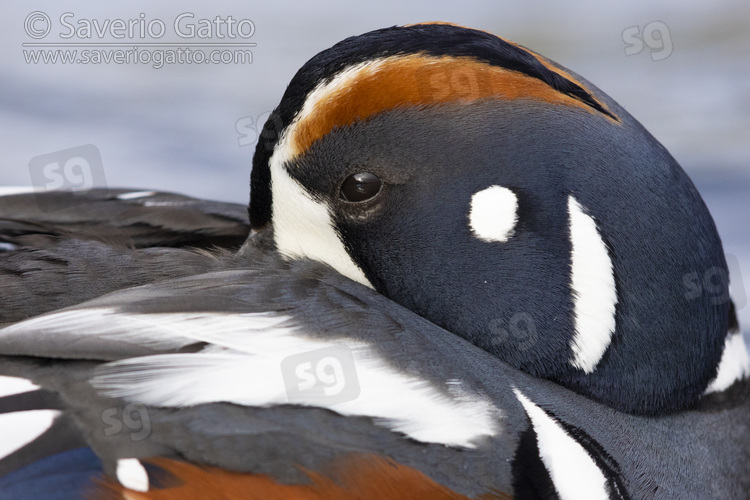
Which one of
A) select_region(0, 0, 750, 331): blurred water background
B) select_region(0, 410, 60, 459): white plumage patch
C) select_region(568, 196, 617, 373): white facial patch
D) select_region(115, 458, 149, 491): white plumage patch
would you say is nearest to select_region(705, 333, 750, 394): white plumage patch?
select_region(568, 196, 617, 373): white facial patch

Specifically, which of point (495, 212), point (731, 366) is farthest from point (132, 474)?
point (731, 366)

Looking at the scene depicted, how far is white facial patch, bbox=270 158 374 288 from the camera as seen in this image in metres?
2.21

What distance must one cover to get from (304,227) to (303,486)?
71 centimetres

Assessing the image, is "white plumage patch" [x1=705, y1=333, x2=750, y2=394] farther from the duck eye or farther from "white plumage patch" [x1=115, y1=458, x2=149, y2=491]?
"white plumage patch" [x1=115, y1=458, x2=149, y2=491]

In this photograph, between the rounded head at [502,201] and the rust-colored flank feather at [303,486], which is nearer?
the rust-colored flank feather at [303,486]

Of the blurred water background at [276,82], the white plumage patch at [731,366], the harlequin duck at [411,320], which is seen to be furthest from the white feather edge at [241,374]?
the blurred water background at [276,82]

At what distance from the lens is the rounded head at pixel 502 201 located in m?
2.11

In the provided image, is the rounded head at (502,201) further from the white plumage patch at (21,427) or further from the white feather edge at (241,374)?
the white plumage patch at (21,427)

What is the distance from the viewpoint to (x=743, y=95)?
5477mm

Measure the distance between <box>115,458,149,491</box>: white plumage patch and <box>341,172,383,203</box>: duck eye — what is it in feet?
2.59

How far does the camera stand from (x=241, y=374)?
1828 mm

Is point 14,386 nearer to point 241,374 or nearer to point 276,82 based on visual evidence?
point 241,374

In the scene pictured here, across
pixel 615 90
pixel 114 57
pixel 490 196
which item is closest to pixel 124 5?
pixel 114 57

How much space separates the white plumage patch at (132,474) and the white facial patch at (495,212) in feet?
3.01
